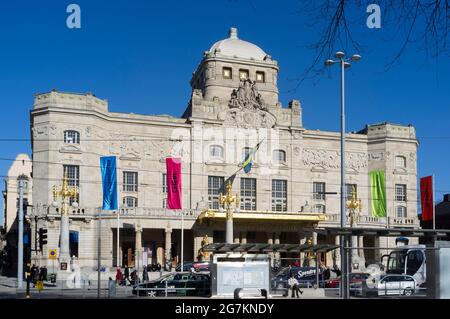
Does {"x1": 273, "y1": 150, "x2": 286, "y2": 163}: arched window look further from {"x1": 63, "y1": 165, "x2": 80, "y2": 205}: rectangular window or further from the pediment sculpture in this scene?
{"x1": 63, "y1": 165, "x2": 80, "y2": 205}: rectangular window

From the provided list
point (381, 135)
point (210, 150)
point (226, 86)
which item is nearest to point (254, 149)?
point (210, 150)

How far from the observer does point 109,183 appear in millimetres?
59188

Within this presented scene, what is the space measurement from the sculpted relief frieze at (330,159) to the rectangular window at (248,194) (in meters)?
7.81

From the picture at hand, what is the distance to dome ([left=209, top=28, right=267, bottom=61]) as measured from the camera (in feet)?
253

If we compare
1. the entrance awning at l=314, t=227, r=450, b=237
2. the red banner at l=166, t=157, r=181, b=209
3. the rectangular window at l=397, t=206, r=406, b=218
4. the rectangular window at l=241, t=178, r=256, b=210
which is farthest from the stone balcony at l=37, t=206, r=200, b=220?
the entrance awning at l=314, t=227, r=450, b=237

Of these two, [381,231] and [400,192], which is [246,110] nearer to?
[400,192]

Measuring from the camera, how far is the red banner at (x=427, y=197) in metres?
62.1

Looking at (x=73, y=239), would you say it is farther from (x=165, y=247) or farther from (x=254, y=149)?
(x=254, y=149)

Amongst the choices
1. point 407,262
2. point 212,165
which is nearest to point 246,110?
point 212,165

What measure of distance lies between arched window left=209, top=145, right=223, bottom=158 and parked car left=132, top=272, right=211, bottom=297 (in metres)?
→ 39.9

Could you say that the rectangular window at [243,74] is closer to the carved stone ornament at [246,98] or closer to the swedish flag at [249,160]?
the carved stone ornament at [246,98]

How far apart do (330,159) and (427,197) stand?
16.0 metres

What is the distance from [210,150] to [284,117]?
420 inches
